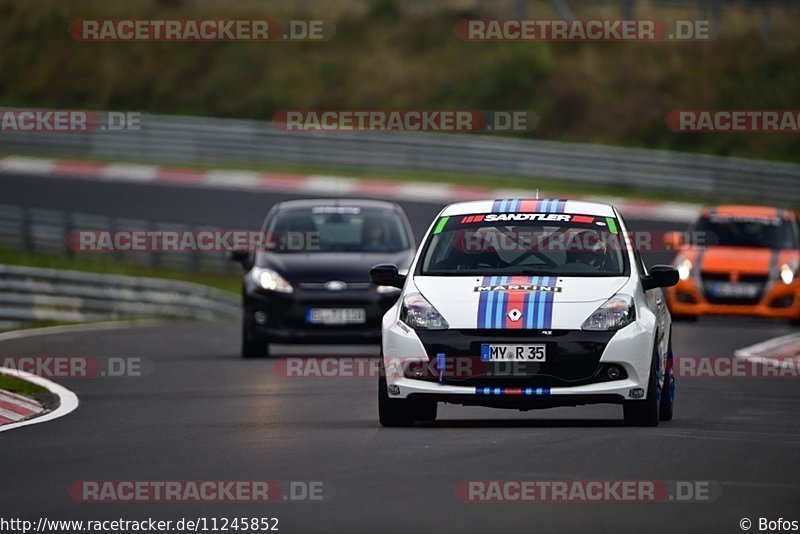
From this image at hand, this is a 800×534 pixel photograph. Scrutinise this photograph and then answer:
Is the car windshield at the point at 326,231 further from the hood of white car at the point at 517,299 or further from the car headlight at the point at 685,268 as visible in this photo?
the hood of white car at the point at 517,299

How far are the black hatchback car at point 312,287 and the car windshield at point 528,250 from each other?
599cm

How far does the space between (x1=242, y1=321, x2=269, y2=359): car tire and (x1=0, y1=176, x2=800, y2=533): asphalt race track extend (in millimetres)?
1366

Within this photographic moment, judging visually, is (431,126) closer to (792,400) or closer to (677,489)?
(792,400)

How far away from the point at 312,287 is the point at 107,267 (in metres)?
14.6

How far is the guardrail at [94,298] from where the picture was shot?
26.8m

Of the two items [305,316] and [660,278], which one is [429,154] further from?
[660,278]

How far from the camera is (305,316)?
63.1 feet

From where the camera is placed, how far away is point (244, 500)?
895 cm

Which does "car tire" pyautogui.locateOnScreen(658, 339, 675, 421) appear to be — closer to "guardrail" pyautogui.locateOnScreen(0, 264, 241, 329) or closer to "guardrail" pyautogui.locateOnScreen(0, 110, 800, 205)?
"guardrail" pyautogui.locateOnScreen(0, 264, 241, 329)
